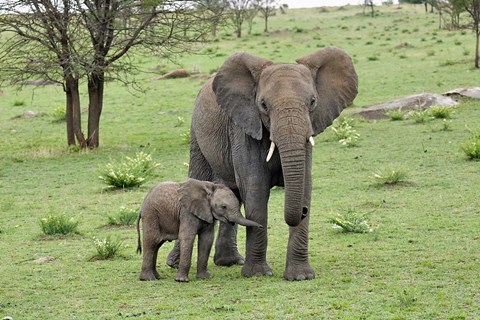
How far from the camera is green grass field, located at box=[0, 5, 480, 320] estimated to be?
763 centimetres

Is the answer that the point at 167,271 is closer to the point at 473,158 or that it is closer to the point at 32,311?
the point at 32,311

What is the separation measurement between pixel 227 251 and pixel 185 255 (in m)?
1.28

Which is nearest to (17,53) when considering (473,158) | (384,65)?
(473,158)

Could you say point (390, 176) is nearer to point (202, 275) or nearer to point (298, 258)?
point (298, 258)

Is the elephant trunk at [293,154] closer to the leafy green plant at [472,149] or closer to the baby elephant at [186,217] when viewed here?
the baby elephant at [186,217]

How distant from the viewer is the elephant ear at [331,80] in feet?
28.8

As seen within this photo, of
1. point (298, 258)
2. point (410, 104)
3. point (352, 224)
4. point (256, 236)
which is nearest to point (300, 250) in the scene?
point (298, 258)

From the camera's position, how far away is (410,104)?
75.0ft

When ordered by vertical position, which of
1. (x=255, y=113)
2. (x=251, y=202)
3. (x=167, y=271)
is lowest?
(x=167, y=271)

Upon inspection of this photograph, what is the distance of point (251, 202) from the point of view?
874 centimetres

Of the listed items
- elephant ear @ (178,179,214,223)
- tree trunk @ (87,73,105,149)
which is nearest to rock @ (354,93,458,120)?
tree trunk @ (87,73,105,149)

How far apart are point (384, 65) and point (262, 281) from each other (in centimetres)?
2669

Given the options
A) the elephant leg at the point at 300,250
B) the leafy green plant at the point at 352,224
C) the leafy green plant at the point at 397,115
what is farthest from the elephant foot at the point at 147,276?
the leafy green plant at the point at 397,115

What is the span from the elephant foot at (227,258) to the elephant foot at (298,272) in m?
1.32
